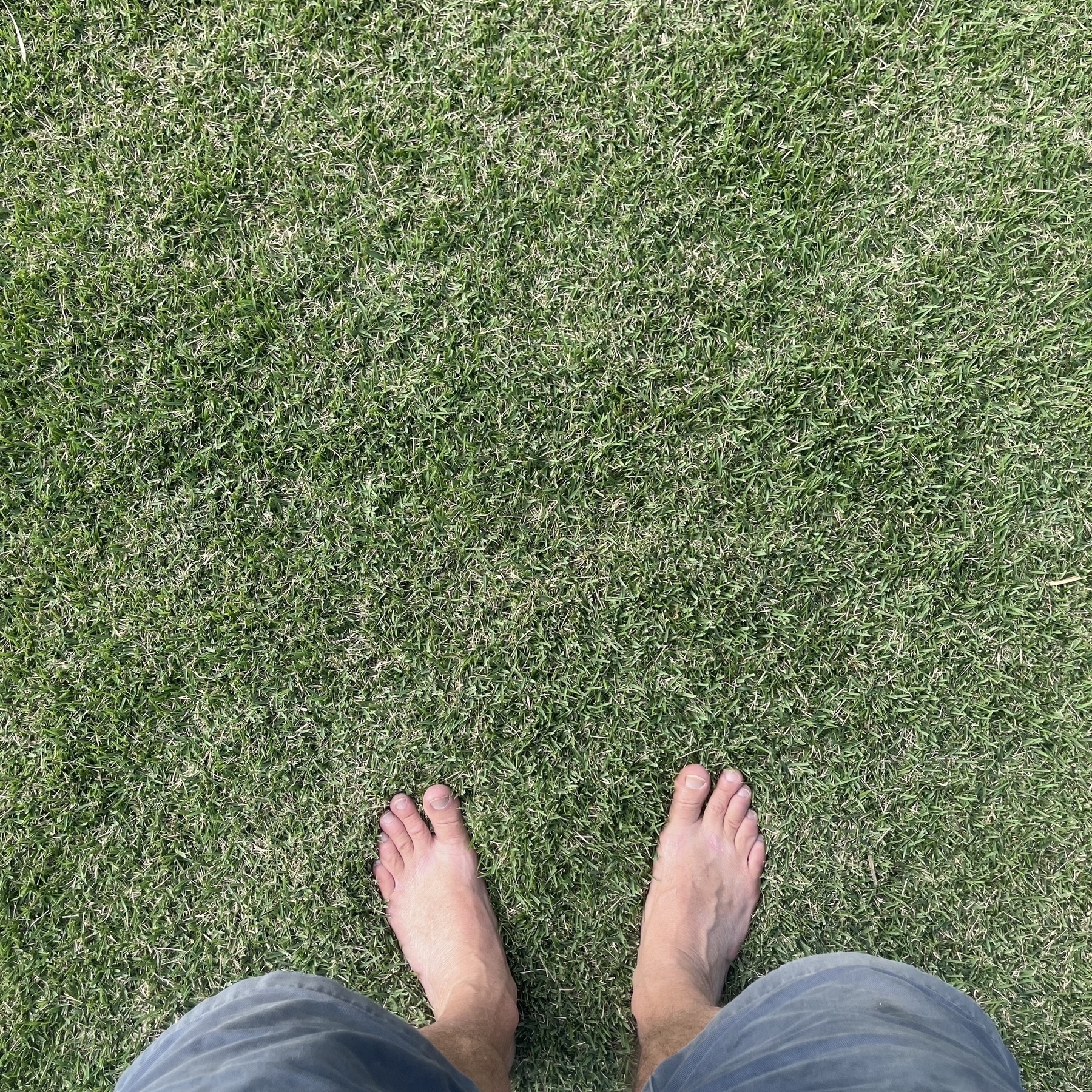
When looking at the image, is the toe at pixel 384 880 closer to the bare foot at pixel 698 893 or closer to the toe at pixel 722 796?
the bare foot at pixel 698 893

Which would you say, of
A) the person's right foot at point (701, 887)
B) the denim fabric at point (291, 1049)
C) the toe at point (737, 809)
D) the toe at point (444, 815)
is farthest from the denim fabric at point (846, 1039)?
the toe at point (444, 815)

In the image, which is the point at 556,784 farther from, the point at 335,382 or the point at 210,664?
the point at 335,382

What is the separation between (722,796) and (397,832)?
2.65ft

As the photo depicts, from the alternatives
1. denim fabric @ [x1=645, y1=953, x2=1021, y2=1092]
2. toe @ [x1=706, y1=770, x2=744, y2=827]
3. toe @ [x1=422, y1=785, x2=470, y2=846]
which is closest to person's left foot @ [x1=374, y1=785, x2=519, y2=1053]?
toe @ [x1=422, y1=785, x2=470, y2=846]

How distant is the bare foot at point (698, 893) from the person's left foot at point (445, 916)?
34 cm

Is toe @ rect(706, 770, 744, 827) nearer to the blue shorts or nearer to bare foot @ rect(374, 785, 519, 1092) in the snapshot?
the blue shorts

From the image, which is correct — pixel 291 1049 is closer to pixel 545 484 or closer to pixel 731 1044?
pixel 731 1044

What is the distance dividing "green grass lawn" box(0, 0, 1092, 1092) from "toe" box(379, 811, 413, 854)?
6 cm

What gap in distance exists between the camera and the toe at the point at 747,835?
183 centimetres

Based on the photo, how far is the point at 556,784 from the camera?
5.97 feet

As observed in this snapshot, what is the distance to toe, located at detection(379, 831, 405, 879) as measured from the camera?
1.83m

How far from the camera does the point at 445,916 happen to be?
1757 mm

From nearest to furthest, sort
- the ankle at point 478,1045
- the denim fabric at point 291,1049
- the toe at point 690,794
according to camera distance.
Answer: the denim fabric at point 291,1049 < the ankle at point 478,1045 < the toe at point 690,794

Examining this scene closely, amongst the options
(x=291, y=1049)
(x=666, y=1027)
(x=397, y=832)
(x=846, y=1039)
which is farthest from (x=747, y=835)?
(x=291, y=1049)
